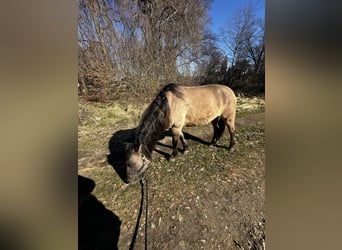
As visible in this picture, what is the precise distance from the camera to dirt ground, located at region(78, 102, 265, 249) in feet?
3.24

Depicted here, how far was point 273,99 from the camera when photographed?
28.8 inches

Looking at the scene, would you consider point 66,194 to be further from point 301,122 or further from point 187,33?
point 187,33

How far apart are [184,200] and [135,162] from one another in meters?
0.36

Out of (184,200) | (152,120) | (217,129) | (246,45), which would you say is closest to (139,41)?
(152,120)

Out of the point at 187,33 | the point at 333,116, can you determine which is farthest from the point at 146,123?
the point at 333,116

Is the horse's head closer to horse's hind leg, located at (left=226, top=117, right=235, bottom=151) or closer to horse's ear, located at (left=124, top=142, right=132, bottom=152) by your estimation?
horse's ear, located at (left=124, top=142, right=132, bottom=152)

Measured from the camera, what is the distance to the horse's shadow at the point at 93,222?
958mm

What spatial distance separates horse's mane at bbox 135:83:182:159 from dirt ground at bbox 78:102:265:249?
9 centimetres

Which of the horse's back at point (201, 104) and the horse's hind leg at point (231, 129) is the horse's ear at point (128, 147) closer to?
the horse's back at point (201, 104)

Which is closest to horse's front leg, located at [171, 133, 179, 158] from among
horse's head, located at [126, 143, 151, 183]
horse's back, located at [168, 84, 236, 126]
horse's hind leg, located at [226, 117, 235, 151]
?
horse's back, located at [168, 84, 236, 126]

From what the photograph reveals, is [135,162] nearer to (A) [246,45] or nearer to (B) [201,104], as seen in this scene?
(B) [201,104]

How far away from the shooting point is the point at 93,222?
0.98 m

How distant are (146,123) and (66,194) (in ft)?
2.37

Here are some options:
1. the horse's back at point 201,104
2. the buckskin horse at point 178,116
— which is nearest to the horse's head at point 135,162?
the buckskin horse at point 178,116
